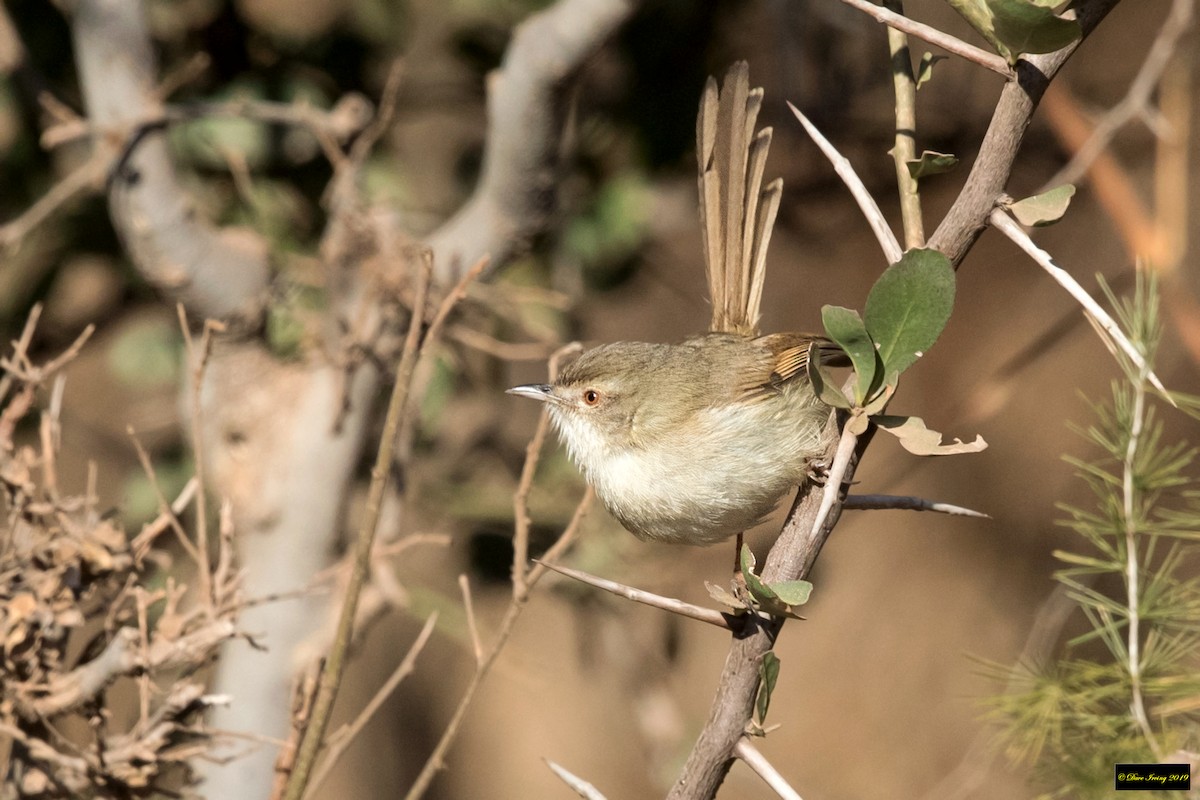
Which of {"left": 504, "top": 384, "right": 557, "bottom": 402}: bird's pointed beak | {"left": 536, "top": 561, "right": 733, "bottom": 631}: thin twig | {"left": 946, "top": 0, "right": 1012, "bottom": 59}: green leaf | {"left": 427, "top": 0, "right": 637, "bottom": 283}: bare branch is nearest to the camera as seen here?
{"left": 946, "top": 0, "right": 1012, "bottom": 59}: green leaf

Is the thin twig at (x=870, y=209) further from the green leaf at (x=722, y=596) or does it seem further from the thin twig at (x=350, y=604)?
the thin twig at (x=350, y=604)

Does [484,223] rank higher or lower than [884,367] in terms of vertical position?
higher

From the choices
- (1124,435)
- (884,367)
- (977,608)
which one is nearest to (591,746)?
(977,608)

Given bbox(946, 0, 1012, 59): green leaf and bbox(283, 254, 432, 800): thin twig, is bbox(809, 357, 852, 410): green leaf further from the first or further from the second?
bbox(283, 254, 432, 800): thin twig

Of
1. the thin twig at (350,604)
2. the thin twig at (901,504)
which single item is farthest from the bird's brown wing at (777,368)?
the thin twig at (350,604)

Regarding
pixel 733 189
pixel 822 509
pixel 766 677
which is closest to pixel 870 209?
pixel 822 509

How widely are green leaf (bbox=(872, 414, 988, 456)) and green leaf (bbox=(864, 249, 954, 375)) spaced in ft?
0.24

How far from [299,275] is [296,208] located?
50cm

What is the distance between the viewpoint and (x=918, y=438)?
122 centimetres

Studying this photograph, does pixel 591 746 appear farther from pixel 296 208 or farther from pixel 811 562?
pixel 811 562

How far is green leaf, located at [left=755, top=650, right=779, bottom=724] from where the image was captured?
1320mm

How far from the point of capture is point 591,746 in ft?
18.8

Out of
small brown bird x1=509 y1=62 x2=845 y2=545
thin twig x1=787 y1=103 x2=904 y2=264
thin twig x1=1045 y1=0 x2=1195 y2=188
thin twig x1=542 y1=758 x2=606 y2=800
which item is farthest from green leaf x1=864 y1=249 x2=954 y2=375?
thin twig x1=1045 y1=0 x2=1195 y2=188

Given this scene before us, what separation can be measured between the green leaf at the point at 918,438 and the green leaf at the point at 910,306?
74 millimetres
